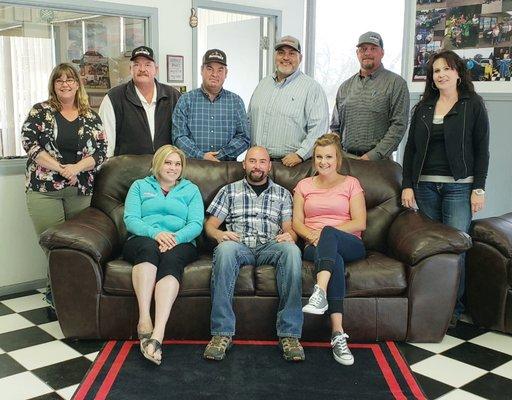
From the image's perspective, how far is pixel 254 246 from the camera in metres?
3.36

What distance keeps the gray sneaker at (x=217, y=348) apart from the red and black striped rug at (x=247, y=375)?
0.10 feet

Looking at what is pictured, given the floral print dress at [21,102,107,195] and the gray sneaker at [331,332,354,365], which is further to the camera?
the floral print dress at [21,102,107,195]

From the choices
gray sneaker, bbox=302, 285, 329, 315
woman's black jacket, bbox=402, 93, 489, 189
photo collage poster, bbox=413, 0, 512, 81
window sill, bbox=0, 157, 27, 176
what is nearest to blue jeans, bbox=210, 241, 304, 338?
gray sneaker, bbox=302, 285, 329, 315

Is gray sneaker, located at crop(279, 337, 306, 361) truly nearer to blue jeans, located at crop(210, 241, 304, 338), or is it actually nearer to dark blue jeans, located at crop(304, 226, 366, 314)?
blue jeans, located at crop(210, 241, 304, 338)

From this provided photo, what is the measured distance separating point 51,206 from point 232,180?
1115 mm

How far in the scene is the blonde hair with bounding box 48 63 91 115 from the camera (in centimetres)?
339

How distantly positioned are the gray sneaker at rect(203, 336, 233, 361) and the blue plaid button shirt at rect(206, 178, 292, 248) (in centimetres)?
62

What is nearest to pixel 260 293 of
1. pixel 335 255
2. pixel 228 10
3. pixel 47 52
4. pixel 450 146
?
pixel 335 255

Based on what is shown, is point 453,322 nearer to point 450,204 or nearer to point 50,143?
point 450,204

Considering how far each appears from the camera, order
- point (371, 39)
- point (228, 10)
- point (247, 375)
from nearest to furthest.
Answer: point (247, 375) < point (371, 39) < point (228, 10)

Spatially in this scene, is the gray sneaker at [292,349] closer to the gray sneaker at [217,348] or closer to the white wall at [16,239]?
the gray sneaker at [217,348]

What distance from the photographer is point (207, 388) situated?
2631 millimetres

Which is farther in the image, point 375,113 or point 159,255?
point 375,113

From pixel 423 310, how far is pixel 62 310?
194cm
